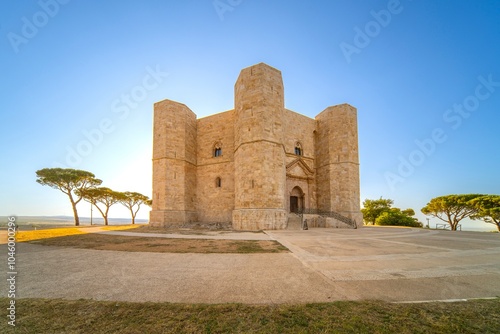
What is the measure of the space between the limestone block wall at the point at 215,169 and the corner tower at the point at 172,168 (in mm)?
1214

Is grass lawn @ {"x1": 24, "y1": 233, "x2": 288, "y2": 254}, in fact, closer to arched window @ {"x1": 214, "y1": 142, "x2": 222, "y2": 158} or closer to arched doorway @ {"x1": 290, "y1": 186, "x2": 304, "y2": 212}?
arched doorway @ {"x1": 290, "y1": 186, "x2": 304, "y2": 212}

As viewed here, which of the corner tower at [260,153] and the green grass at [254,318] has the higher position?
the corner tower at [260,153]

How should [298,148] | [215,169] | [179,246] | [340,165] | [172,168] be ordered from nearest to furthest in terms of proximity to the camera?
1. [179,246]
2. [172,168]
3. [340,165]
4. [215,169]
5. [298,148]

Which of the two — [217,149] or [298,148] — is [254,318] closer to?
[217,149]

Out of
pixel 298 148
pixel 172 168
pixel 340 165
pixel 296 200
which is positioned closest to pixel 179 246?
pixel 172 168

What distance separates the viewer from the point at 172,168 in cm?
2080

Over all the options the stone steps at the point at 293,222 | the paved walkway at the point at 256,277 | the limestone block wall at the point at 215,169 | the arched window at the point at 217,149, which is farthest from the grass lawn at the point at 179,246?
the arched window at the point at 217,149

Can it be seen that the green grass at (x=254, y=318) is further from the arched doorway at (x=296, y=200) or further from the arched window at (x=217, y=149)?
the arched window at (x=217, y=149)

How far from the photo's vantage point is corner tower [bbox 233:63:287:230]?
16312mm

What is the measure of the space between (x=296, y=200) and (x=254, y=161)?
8887mm

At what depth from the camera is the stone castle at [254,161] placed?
16891 mm

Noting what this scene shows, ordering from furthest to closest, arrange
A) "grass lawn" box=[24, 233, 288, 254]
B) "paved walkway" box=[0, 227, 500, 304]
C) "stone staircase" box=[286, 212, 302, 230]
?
1. "stone staircase" box=[286, 212, 302, 230]
2. "grass lawn" box=[24, 233, 288, 254]
3. "paved walkway" box=[0, 227, 500, 304]

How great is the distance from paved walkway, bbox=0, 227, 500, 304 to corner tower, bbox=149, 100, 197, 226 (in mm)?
14066

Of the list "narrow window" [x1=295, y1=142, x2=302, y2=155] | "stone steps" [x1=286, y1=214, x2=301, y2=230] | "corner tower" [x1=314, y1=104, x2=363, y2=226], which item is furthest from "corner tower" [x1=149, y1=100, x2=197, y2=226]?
"corner tower" [x1=314, y1=104, x2=363, y2=226]
